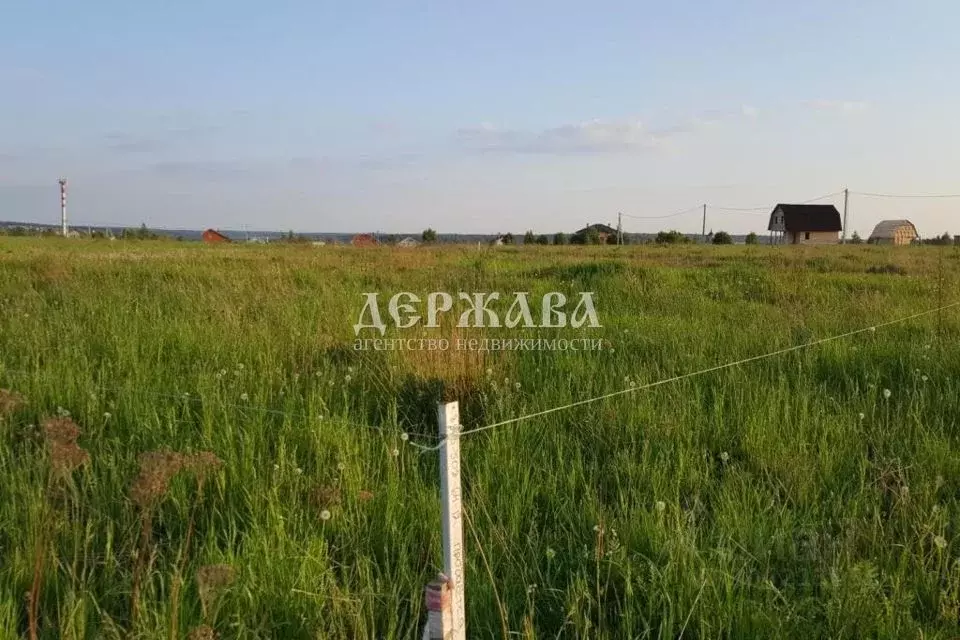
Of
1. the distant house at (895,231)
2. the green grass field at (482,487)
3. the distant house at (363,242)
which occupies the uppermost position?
the distant house at (895,231)

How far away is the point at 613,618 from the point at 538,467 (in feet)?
2.54

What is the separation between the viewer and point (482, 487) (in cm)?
220

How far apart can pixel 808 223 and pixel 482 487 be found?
57.5 meters

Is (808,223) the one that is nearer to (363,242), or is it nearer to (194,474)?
(363,242)

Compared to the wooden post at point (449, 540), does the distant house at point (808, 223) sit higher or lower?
higher

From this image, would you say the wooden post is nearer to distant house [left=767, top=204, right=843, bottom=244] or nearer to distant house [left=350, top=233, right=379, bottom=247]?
distant house [left=350, top=233, right=379, bottom=247]

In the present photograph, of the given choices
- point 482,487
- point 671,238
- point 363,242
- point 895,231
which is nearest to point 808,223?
point 895,231

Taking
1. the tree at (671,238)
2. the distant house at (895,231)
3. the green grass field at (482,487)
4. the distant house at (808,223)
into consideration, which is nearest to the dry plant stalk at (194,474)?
the green grass field at (482,487)

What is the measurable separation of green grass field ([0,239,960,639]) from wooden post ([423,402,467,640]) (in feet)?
1.00

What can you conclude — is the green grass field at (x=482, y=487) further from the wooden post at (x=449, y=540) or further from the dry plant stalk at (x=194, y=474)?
the wooden post at (x=449, y=540)

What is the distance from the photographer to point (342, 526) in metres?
1.95

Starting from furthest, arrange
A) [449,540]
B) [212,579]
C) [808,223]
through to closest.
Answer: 1. [808,223]
2. [212,579]
3. [449,540]

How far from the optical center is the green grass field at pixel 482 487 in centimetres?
158

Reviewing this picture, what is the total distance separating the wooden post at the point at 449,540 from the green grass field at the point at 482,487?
1.00 ft
